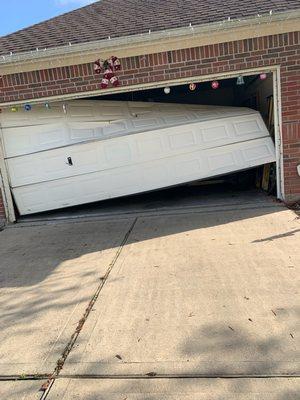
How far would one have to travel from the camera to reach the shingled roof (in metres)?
7.67

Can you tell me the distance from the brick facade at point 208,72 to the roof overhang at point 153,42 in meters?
0.10

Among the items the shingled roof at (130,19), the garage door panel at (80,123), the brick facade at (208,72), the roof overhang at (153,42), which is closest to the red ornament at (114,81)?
the brick facade at (208,72)

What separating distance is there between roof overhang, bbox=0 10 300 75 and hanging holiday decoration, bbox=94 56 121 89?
0.35 feet

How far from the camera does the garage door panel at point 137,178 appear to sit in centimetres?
847

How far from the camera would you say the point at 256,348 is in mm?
3078

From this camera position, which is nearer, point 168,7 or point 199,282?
point 199,282

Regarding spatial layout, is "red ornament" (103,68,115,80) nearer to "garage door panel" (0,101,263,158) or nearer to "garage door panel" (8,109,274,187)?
"garage door panel" (0,101,263,158)

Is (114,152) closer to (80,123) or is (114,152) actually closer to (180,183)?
(80,123)

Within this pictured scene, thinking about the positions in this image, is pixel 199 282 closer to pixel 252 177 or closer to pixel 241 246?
pixel 241 246

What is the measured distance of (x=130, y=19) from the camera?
8.62 metres

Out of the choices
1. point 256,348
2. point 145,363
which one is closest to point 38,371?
point 145,363

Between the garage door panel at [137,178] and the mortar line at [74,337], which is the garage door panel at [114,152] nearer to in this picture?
the garage door panel at [137,178]

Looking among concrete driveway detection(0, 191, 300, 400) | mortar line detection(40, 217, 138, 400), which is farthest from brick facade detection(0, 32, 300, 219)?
mortar line detection(40, 217, 138, 400)

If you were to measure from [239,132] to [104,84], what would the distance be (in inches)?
116
